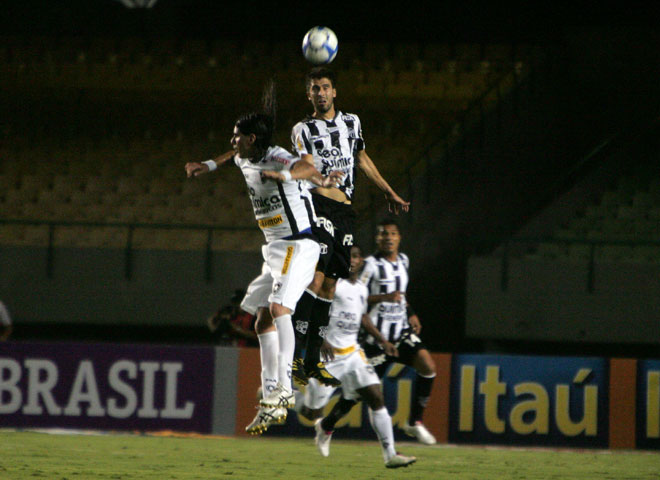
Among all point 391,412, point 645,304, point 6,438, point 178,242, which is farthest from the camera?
point 178,242

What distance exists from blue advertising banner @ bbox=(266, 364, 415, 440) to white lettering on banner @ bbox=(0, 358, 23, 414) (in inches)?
122

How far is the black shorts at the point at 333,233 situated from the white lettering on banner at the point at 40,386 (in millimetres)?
6072

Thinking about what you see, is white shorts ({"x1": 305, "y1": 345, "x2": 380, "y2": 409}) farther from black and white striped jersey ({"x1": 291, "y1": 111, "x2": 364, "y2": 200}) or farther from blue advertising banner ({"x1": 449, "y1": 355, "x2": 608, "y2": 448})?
black and white striped jersey ({"x1": 291, "y1": 111, "x2": 364, "y2": 200})

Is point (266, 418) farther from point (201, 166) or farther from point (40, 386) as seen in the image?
point (40, 386)

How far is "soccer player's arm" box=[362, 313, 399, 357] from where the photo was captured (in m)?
10.3

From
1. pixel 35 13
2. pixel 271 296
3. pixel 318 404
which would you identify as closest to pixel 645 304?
pixel 318 404

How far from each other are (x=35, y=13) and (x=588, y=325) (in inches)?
512

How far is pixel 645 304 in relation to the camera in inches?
518

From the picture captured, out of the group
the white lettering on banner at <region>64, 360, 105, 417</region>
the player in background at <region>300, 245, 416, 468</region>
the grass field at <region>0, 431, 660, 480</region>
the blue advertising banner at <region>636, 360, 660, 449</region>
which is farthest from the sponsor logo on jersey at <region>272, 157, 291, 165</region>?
the blue advertising banner at <region>636, 360, 660, 449</region>

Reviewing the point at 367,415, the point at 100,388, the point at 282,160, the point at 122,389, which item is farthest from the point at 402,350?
the point at 282,160

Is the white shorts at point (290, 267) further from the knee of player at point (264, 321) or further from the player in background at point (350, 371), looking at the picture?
the player in background at point (350, 371)

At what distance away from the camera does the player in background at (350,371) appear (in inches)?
361

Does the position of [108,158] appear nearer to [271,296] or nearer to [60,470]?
[60,470]

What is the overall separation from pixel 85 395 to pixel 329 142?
645 cm
